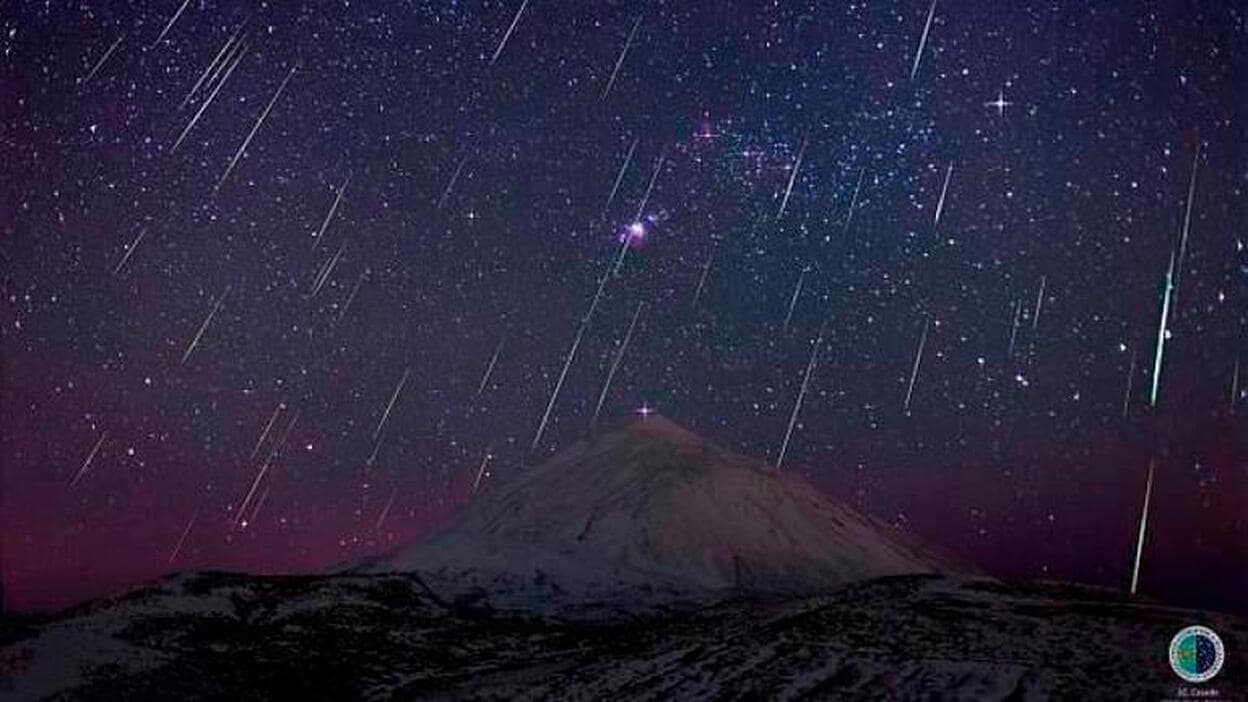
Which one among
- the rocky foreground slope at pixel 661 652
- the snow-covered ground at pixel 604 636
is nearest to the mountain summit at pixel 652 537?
the snow-covered ground at pixel 604 636

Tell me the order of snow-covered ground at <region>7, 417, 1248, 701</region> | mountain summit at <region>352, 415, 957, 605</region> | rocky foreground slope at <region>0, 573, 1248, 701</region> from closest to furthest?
rocky foreground slope at <region>0, 573, 1248, 701</region>, snow-covered ground at <region>7, 417, 1248, 701</region>, mountain summit at <region>352, 415, 957, 605</region>

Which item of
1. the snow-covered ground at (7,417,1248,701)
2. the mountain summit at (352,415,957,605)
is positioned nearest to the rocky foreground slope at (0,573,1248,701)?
the snow-covered ground at (7,417,1248,701)

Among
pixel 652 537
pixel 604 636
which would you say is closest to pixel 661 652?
pixel 604 636

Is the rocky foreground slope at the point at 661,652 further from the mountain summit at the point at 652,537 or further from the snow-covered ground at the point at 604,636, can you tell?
the mountain summit at the point at 652,537

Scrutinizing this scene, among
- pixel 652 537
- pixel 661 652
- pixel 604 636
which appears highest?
pixel 652 537

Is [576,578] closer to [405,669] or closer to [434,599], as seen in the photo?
[434,599]

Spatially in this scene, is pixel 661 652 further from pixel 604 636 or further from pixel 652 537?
pixel 652 537

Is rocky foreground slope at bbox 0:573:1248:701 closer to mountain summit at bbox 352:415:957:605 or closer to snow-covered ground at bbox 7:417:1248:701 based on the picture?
snow-covered ground at bbox 7:417:1248:701

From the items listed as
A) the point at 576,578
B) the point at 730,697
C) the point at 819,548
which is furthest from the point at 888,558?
the point at 730,697
